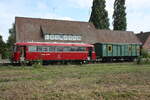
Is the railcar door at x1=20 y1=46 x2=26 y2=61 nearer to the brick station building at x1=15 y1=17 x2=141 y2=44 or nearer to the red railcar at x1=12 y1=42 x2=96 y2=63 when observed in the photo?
the red railcar at x1=12 y1=42 x2=96 y2=63

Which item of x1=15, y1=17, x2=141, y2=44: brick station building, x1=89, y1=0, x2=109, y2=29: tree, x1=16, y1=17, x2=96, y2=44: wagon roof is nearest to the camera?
x1=16, y1=17, x2=96, y2=44: wagon roof

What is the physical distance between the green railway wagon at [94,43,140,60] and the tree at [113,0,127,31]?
24396 mm

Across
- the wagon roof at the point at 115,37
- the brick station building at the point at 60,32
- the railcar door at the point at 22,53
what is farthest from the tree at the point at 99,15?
the railcar door at the point at 22,53

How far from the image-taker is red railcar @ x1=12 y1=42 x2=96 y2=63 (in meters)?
29.9

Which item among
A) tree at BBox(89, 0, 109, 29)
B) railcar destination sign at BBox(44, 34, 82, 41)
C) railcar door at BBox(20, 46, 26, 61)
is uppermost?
tree at BBox(89, 0, 109, 29)

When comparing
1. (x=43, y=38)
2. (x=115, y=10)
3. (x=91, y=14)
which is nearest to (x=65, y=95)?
(x=43, y=38)

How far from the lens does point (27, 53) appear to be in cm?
3008

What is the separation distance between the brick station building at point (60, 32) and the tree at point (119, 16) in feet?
26.3

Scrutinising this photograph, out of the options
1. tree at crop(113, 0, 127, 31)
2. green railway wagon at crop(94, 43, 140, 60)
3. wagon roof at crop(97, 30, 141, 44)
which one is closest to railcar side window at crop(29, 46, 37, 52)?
green railway wagon at crop(94, 43, 140, 60)

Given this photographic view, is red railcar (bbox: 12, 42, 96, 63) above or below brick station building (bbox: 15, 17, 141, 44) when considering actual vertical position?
below

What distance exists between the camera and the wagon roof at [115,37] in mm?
54763

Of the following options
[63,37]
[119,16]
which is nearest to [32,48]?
[63,37]

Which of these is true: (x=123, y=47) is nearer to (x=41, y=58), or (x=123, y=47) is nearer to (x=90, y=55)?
(x=90, y=55)

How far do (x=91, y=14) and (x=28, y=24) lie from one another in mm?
19475
